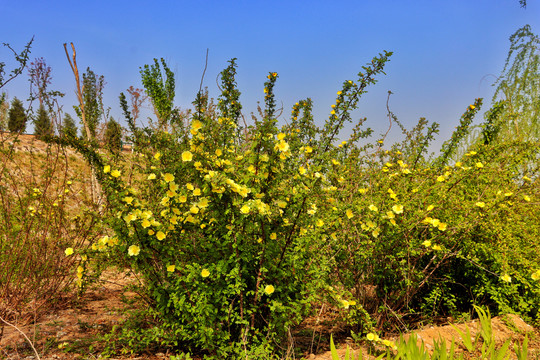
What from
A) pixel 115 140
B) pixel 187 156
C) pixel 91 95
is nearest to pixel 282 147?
pixel 187 156

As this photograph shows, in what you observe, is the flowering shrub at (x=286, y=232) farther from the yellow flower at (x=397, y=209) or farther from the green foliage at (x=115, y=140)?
the green foliage at (x=115, y=140)

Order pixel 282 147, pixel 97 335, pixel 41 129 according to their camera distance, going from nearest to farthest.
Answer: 1. pixel 282 147
2. pixel 97 335
3. pixel 41 129

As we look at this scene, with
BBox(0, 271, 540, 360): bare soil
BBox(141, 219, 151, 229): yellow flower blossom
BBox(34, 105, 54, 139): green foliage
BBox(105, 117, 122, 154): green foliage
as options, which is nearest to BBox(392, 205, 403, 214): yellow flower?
BBox(0, 271, 540, 360): bare soil

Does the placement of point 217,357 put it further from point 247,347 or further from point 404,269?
point 404,269

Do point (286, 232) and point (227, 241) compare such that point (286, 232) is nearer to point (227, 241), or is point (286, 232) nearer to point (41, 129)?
point (227, 241)

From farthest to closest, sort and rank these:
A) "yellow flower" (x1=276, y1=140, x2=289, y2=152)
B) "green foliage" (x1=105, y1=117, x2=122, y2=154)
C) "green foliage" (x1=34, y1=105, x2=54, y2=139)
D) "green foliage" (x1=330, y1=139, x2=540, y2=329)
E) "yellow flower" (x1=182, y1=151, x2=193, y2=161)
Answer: "green foliage" (x1=105, y1=117, x2=122, y2=154) → "green foliage" (x1=34, y1=105, x2=54, y2=139) → "green foliage" (x1=330, y1=139, x2=540, y2=329) → "yellow flower" (x1=182, y1=151, x2=193, y2=161) → "yellow flower" (x1=276, y1=140, x2=289, y2=152)

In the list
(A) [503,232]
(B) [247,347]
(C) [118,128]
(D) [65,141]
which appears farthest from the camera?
(C) [118,128]

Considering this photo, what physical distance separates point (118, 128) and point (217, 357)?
3.35 meters

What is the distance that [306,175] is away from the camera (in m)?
2.29

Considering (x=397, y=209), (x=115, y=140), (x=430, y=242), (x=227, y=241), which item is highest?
(x=115, y=140)

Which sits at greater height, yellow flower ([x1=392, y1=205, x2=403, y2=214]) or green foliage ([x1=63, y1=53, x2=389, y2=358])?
yellow flower ([x1=392, y1=205, x2=403, y2=214])

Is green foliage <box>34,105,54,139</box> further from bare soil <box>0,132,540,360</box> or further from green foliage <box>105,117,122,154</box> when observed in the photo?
bare soil <box>0,132,540,360</box>

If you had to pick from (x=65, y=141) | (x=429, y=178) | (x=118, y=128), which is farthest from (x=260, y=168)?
(x=118, y=128)

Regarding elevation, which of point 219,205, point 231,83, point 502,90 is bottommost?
point 219,205
